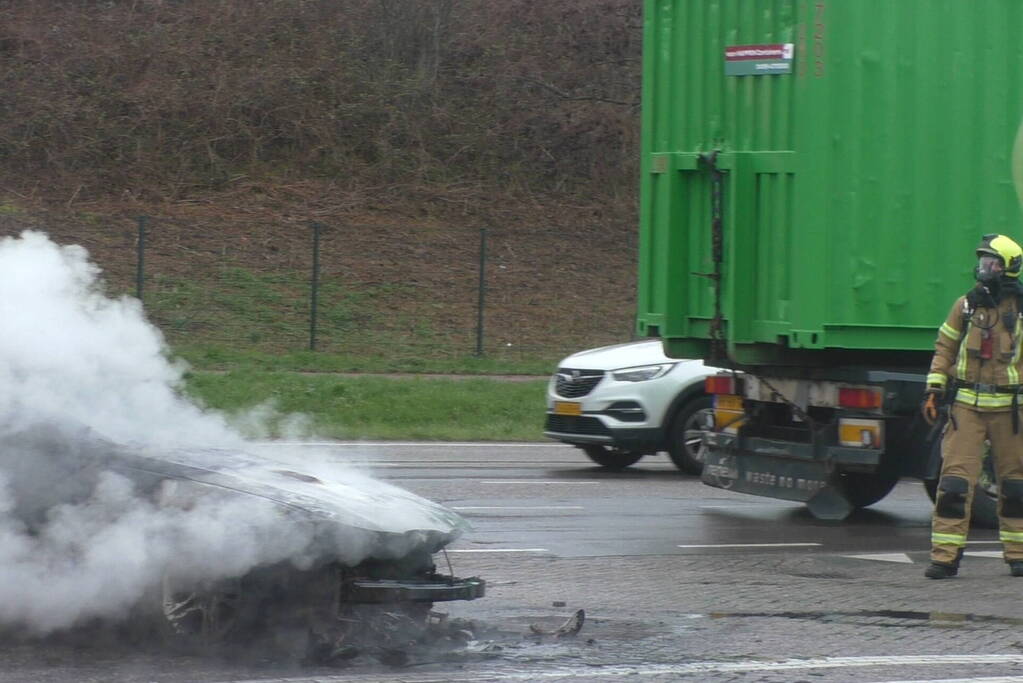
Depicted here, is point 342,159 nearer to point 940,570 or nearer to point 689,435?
point 689,435

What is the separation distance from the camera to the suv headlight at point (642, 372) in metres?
14.3

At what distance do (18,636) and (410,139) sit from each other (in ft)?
77.3

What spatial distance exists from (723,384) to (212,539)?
613cm

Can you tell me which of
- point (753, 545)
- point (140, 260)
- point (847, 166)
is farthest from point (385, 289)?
point (753, 545)

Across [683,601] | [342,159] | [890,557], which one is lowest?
[890,557]

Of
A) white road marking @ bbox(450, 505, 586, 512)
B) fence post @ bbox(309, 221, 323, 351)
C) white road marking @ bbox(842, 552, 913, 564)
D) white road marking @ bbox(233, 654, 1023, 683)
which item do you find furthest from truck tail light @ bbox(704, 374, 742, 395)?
fence post @ bbox(309, 221, 323, 351)

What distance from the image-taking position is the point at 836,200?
10703mm

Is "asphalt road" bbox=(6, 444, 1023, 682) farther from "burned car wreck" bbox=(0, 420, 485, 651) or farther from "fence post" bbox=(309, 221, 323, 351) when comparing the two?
"fence post" bbox=(309, 221, 323, 351)

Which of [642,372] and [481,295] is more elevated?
[481,295]

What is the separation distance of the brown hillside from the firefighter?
14.8 metres

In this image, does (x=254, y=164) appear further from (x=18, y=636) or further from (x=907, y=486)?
(x=18, y=636)

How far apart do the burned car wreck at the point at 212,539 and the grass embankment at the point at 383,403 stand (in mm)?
10945

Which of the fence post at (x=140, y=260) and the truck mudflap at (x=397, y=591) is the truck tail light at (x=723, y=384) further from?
the fence post at (x=140, y=260)

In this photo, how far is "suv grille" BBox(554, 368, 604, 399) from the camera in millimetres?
14625
